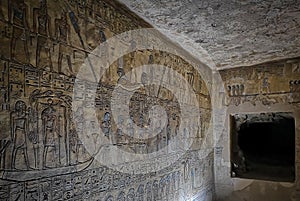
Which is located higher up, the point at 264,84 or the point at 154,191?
the point at 264,84

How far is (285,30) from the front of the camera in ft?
13.5

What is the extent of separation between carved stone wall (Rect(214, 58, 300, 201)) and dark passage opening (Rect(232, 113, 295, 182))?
0.74 feet

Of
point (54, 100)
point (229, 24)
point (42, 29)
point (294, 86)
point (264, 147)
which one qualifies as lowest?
point (264, 147)

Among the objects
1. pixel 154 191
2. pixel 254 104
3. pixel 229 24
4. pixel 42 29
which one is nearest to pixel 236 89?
pixel 254 104

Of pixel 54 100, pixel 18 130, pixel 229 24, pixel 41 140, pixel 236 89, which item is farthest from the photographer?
pixel 236 89

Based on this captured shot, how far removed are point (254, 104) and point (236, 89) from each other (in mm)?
518

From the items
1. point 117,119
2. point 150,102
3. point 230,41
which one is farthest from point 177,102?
point 117,119

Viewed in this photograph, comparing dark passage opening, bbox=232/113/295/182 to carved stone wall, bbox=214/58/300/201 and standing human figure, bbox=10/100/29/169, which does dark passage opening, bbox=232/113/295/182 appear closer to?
carved stone wall, bbox=214/58/300/201

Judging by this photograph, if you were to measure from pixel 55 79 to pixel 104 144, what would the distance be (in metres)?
0.93

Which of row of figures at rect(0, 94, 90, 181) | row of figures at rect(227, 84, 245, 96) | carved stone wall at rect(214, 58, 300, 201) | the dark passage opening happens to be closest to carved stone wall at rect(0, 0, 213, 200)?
row of figures at rect(0, 94, 90, 181)

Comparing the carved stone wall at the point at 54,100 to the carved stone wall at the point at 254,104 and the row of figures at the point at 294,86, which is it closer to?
the carved stone wall at the point at 254,104

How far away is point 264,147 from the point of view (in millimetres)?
8492

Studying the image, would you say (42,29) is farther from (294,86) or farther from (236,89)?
(294,86)

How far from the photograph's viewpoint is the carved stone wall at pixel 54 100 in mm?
1990
